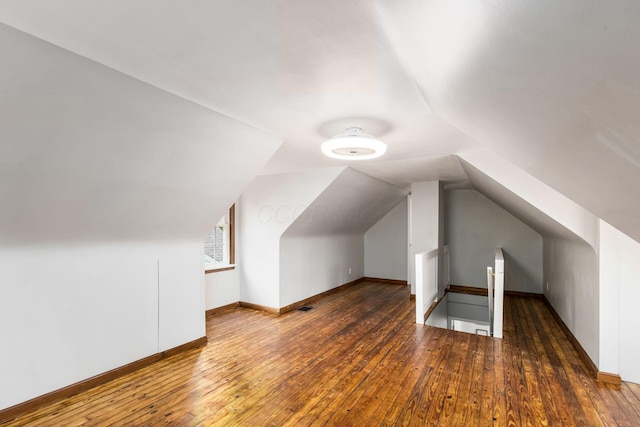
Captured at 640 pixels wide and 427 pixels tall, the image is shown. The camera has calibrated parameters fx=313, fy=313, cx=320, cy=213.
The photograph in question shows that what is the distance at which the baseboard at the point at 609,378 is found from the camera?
2.69 m

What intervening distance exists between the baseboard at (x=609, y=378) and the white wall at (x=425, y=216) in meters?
2.96

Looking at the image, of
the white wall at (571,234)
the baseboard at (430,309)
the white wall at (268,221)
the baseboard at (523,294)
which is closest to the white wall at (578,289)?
the white wall at (571,234)

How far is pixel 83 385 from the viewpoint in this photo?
2635mm

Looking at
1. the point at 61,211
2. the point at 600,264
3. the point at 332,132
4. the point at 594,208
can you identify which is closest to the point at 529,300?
the point at 600,264

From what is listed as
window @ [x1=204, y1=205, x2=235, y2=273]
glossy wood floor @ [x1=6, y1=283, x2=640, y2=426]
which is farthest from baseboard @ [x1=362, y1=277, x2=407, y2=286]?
window @ [x1=204, y1=205, x2=235, y2=273]

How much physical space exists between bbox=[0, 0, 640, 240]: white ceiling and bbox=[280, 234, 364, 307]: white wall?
3.11 metres

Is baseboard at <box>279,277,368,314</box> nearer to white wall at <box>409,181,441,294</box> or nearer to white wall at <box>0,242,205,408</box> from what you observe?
white wall at <box>409,181,441,294</box>

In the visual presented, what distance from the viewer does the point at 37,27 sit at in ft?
4.55

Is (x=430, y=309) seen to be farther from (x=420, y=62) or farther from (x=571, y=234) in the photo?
(x=420, y=62)

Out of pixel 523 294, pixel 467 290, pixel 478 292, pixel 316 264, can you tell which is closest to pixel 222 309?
pixel 316 264

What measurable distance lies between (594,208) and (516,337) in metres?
2.50

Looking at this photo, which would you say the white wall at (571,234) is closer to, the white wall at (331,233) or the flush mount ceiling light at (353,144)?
the flush mount ceiling light at (353,144)

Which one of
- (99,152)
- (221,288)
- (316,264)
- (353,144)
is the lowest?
(221,288)

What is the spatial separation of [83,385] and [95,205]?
60.4 inches
